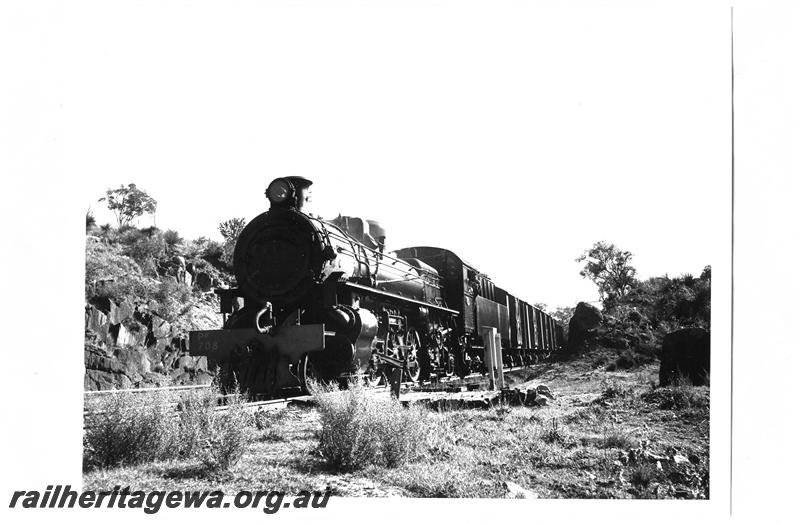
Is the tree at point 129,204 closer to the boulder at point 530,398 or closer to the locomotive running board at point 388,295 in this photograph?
the locomotive running board at point 388,295

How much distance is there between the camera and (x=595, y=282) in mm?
13055

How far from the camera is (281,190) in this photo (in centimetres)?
1076

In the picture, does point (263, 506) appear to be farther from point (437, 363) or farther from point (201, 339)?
point (437, 363)

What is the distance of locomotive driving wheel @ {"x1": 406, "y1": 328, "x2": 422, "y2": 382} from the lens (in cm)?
1275

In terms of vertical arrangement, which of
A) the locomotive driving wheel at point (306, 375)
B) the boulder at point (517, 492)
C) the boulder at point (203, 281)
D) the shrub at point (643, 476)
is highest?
the boulder at point (203, 281)

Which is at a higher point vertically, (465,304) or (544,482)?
(465,304)

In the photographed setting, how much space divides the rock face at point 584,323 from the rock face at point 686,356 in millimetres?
7453

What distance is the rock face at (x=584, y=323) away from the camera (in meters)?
18.9

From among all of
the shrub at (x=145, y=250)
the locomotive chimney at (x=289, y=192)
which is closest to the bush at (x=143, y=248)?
the shrub at (x=145, y=250)

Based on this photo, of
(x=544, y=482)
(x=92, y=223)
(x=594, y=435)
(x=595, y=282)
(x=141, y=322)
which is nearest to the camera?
(x=544, y=482)

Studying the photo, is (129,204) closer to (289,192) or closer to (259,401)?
(289,192)

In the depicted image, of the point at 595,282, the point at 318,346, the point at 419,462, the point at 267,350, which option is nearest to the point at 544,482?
the point at 419,462

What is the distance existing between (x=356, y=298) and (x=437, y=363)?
12.5 ft

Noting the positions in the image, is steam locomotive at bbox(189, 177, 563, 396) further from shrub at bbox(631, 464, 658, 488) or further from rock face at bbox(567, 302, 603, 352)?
rock face at bbox(567, 302, 603, 352)
